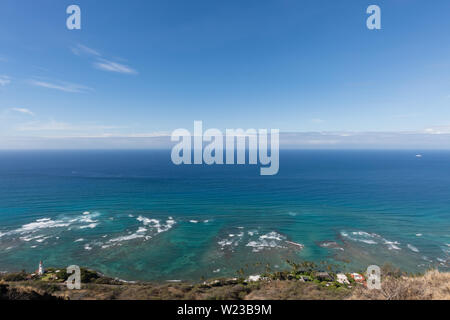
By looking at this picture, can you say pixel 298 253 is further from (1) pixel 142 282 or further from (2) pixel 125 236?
(2) pixel 125 236

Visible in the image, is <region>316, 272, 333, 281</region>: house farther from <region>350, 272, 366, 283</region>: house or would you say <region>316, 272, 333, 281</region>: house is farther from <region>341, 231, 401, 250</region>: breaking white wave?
<region>341, 231, 401, 250</region>: breaking white wave

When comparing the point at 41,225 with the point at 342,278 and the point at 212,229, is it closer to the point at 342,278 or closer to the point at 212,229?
the point at 212,229

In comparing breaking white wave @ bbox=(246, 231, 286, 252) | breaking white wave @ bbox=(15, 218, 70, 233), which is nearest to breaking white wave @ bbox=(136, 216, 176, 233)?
breaking white wave @ bbox=(15, 218, 70, 233)

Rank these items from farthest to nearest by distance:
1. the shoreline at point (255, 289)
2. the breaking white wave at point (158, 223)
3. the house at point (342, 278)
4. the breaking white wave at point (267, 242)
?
the breaking white wave at point (158, 223) < the breaking white wave at point (267, 242) < the house at point (342, 278) < the shoreline at point (255, 289)

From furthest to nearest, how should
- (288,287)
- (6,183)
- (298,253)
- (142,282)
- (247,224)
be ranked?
1. (6,183)
2. (247,224)
3. (298,253)
4. (142,282)
5. (288,287)

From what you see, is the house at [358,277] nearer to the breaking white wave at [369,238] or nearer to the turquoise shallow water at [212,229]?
the turquoise shallow water at [212,229]

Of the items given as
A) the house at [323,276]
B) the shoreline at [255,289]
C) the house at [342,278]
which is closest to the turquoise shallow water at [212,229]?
the house at [342,278]

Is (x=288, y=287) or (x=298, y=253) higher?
(x=288, y=287)

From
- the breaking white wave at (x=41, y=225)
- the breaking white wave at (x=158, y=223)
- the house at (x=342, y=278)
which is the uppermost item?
the breaking white wave at (x=41, y=225)

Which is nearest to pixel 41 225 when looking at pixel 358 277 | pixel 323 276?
pixel 323 276

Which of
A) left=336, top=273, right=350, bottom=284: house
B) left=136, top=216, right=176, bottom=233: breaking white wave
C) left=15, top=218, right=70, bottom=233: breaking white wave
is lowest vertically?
left=336, top=273, right=350, bottom=284: house
